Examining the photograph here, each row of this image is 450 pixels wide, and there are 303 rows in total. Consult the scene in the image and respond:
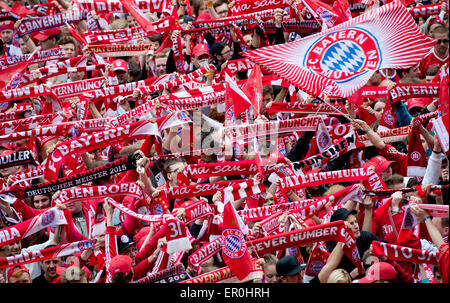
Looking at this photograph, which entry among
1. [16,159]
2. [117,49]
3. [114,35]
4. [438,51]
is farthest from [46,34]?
[438,51]

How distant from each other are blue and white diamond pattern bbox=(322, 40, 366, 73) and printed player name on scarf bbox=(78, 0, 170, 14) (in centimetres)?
528

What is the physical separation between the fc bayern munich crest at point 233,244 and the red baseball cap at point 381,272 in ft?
3.55

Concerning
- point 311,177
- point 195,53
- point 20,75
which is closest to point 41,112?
point 20,75

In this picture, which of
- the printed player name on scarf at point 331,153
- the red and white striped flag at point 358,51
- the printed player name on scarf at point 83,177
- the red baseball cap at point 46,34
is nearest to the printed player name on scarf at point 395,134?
the printed player name on scarf at point 331,153

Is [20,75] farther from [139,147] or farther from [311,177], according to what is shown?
[311,177]

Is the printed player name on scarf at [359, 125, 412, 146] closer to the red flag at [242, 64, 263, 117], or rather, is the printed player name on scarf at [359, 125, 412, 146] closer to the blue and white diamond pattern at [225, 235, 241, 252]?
the red flag at [242, 64, 263, 117]

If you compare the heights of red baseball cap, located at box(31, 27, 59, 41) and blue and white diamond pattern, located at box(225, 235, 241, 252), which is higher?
red baseball cap, located at box(31, 27, 59, 41)

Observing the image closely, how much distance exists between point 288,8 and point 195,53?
1.89m

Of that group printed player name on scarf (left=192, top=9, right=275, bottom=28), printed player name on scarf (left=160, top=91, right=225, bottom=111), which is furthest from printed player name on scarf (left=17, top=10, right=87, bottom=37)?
printed player name on scarf (left=160, top=91, right=225, bottom=111)

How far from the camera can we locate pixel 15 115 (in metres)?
13.8

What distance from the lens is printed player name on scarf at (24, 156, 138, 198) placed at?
10781 millimetres

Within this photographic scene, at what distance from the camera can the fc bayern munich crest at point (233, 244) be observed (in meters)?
8.38

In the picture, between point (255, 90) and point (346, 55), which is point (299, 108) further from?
point (346, 55)

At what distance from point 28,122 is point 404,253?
657 cm
